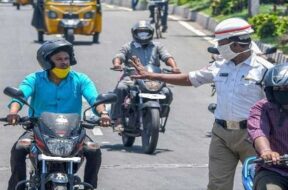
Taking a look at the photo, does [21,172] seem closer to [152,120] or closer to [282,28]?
[152,120]

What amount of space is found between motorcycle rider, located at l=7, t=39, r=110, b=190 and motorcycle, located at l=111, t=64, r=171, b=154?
5473 mm

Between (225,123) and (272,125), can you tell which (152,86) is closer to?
(225,123)

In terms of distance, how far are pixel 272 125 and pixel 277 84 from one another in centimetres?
36

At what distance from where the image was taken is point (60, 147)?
873 cm

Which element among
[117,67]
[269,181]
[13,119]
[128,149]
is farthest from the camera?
[128,149]

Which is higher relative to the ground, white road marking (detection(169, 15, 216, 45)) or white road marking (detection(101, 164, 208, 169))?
white road marking (detection(101, 164, 208, 169))

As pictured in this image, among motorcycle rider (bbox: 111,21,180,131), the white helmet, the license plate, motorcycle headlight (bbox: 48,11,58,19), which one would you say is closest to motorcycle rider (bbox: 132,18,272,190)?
the white helmet

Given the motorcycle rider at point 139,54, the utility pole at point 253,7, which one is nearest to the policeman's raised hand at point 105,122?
the motorcycle rider at point 139,54

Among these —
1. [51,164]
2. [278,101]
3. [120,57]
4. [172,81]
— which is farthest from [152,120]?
[278,101]

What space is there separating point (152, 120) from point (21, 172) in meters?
5.81

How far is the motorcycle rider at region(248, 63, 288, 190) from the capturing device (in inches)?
298

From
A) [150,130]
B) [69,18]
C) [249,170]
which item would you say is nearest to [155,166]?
[150,130]

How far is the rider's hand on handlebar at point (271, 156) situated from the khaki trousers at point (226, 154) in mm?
1694

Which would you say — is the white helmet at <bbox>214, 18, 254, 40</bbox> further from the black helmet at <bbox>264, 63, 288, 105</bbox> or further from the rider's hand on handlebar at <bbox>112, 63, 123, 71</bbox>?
the rider's hand on handlebar at <bbox>112, 63, 123, 71</bbox>
